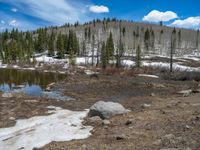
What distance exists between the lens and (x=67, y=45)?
4210 inches

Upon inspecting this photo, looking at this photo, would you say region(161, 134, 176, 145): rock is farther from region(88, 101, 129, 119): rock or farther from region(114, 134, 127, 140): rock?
region(88, 101, 129, 119): rock

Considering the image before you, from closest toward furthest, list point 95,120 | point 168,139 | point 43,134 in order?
point 168,139, point 43,134, point 95,120

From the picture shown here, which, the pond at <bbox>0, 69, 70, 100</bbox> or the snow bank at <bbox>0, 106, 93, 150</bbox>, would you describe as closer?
the snow bank at <bbox>0, 106, 93, 150</bbox>

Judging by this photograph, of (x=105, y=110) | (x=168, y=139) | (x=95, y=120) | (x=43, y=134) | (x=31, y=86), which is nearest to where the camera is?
(x=168, y=139)

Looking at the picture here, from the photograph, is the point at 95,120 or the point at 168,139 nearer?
the point at 168,139

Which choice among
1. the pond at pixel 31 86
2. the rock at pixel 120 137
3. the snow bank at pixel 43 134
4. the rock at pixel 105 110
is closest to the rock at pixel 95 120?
the rock at pixel 105 110

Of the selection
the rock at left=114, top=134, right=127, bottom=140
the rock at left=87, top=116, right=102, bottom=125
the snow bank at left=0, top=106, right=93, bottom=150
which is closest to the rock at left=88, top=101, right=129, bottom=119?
the rock at left=87, top=116, right=102, bottom=125

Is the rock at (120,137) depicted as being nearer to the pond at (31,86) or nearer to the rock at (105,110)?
the rock at (105,110)

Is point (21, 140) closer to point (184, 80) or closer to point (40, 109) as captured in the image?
point (40, 109)

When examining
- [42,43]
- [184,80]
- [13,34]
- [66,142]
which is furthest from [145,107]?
[13,34]

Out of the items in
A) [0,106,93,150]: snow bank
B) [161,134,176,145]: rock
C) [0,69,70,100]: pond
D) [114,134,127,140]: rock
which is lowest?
[0,69,70,100]: pond

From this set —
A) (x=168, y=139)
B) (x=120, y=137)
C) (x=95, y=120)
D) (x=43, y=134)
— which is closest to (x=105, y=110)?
(x=95, y=120)

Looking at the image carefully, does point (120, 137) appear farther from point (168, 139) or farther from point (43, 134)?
point (43, 134)

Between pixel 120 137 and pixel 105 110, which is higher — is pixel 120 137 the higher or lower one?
the lower one
